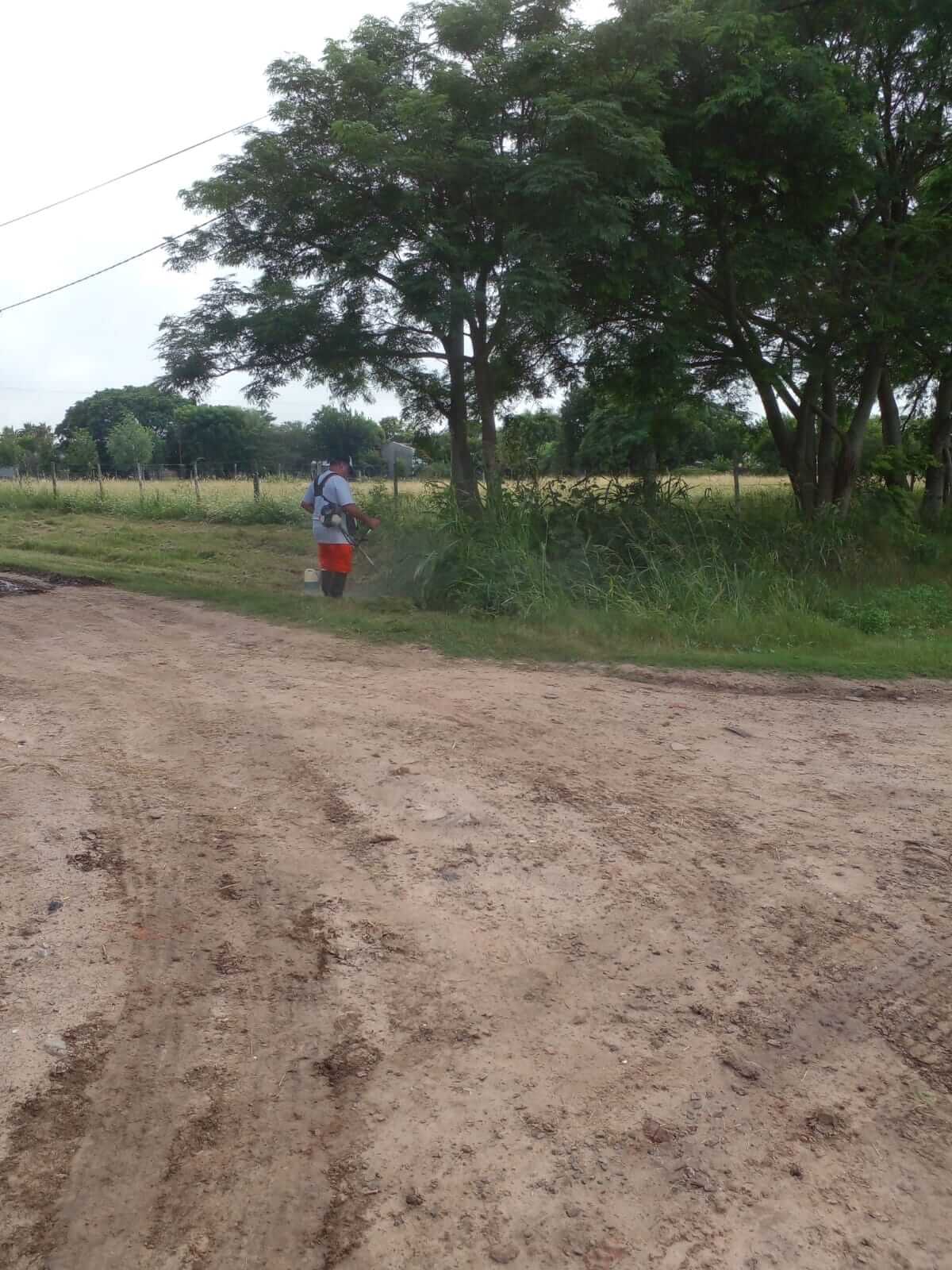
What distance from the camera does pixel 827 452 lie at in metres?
13.6

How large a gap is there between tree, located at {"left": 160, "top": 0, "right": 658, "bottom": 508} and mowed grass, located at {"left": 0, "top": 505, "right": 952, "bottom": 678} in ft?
8.22

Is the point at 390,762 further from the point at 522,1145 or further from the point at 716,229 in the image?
the point at 716,229

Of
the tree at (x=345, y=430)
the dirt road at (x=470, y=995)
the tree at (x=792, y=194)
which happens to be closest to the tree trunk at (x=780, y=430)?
the tree at (x=792, y=194)

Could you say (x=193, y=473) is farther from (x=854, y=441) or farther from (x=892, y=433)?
(x=854, y=441)

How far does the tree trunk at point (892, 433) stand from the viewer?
13653 mm

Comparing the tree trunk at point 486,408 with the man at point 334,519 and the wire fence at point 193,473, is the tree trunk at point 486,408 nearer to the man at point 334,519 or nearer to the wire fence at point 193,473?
→ the man at point 334,519

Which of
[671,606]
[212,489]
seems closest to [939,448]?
[671,606]

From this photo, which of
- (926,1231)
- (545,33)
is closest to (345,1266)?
(926,1231)

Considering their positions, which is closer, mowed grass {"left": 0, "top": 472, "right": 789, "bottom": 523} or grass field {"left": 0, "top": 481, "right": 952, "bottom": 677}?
grass field {"left": 0, "top": 481, "right": 952, "bottom": 677}

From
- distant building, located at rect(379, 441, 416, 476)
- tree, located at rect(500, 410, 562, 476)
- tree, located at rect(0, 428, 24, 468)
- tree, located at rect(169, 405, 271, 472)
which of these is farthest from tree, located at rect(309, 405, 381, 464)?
tree, located at rect(0, 428, 24, 468)

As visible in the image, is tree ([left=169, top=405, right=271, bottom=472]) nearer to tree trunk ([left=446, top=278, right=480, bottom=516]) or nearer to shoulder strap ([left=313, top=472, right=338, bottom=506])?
tree trunk ([left=446, top=278, right=480, bottom=516])

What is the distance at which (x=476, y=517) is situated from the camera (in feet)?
38.7

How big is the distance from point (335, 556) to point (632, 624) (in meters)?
3.10

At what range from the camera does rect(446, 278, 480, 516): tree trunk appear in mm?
12336
